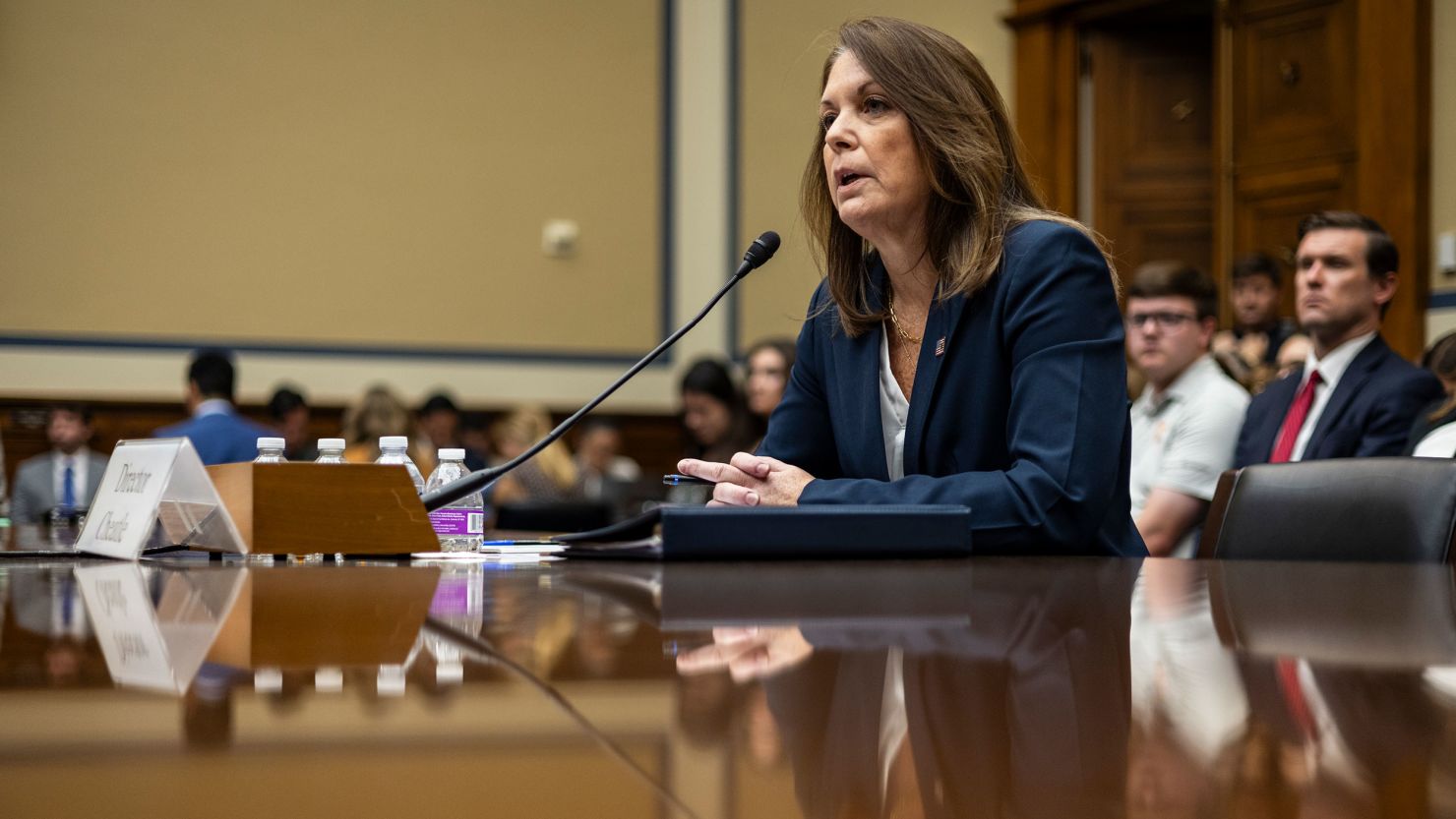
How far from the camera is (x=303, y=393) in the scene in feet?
21.8

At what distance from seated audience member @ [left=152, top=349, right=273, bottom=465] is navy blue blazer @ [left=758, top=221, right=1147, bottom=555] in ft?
8.51

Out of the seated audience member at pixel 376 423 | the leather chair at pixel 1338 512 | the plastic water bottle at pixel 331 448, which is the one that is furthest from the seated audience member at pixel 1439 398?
the seated audience member at pixel 376 423

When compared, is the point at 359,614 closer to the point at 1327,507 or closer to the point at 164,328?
the point at 1327,507

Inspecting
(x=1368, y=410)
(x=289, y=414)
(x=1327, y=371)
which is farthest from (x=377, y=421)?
(x=1368, y=410)

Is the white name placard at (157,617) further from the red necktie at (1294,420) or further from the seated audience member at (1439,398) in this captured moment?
the red necktie at (1294,420)

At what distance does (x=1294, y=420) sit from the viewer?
3.40m

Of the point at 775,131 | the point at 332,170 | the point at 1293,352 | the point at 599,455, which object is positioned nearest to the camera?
the point at 1293,352

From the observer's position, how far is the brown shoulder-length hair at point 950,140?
166 centimetres

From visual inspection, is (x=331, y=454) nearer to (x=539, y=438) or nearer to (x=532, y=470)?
(x=532, y=470)

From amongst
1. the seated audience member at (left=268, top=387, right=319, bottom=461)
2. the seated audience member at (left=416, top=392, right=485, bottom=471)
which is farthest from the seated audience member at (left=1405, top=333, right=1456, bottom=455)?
the seated audience member at (left=268, top=387, right=319, bottom=461)

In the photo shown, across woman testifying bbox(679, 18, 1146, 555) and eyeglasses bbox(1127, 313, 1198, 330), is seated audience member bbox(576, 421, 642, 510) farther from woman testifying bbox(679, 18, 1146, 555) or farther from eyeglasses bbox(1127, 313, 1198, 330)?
woman testifying bbox(679, 18, 1146, 555)

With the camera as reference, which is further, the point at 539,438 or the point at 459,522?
the point at 539,438

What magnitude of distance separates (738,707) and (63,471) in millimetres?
6182

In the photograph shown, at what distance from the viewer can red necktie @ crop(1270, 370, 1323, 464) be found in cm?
337
